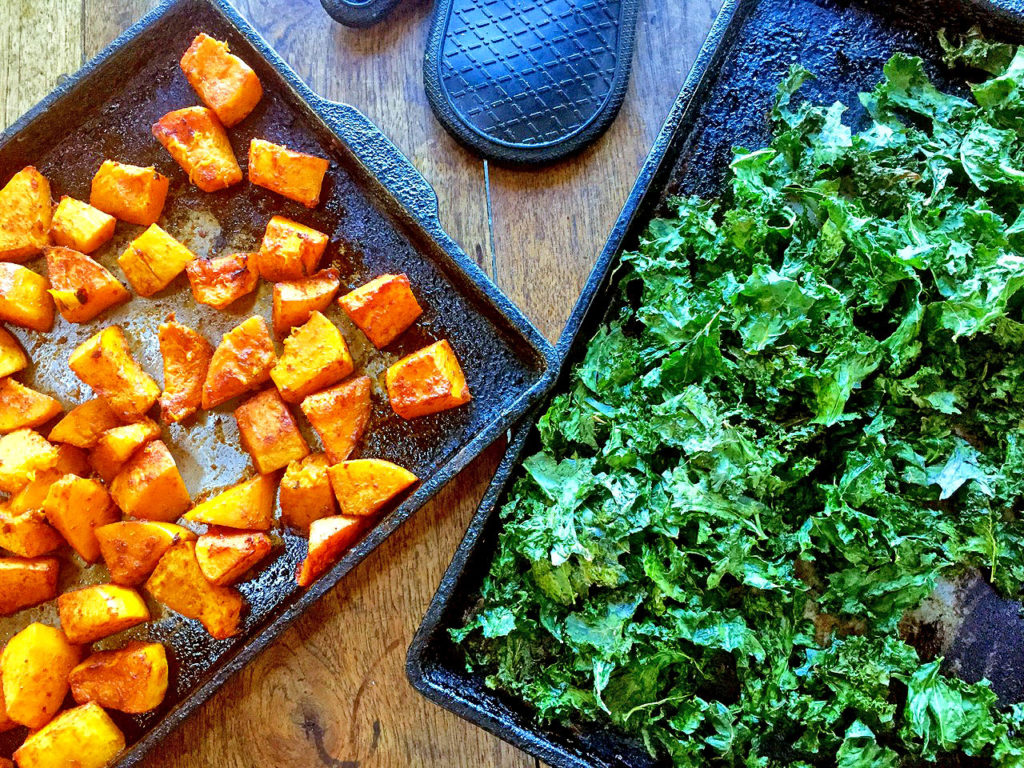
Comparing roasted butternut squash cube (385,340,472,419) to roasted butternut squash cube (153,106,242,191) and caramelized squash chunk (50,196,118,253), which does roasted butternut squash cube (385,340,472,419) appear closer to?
roasted butternut squash cube (153,106,242,191)

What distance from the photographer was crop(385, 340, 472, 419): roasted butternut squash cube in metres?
2.55

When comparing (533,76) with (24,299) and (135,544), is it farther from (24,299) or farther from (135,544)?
(135,544)

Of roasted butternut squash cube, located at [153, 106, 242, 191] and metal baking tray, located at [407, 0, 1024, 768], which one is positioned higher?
roasted butternut squash cube, located at [153, 106, 242, 191]

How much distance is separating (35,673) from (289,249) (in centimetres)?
150

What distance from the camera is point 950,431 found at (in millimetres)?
2445

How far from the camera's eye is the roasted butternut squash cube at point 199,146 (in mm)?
2740

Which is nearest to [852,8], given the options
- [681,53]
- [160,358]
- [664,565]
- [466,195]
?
[681,53]

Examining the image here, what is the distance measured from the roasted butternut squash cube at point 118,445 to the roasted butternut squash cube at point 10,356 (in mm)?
366

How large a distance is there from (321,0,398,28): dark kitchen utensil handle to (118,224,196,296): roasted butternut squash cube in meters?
0.97

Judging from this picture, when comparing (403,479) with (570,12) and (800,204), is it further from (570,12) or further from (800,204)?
(570,12)

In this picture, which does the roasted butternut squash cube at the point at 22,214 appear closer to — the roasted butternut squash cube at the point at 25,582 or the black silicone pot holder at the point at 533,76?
the roasted butternut squash cube at the point at 25,582

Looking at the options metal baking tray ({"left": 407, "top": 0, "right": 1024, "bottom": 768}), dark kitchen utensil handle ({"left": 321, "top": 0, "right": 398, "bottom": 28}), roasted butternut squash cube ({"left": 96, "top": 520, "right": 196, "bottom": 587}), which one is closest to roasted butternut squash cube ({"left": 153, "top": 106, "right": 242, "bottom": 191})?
dark kitchen utensil handle ({"left": 321, "top": 0, "right": 398, "bottom": 28})

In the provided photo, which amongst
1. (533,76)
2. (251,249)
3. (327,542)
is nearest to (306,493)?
(327,542)

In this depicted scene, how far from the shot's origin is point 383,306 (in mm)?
2627
